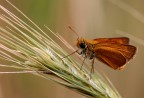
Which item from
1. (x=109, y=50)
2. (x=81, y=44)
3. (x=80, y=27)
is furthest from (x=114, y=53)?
(x=80, y=27)

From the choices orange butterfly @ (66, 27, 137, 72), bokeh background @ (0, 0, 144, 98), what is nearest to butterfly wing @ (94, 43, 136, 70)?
orange butterfly @ (66, 27, 137, 72)

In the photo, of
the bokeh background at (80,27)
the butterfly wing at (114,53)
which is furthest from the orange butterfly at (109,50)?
the bokeh background at (80,27)

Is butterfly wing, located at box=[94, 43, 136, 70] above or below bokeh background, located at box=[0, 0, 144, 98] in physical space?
below

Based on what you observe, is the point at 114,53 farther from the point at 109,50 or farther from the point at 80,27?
→ the point at 80,27

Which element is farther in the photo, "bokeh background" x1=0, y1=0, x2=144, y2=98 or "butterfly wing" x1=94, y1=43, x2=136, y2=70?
"bokeh background" x1=0, y1=0, x2=144, y2=98

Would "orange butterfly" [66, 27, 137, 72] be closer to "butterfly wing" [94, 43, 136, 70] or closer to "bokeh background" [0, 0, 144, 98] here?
"butterfly wing" [94, 43, 136, 70]

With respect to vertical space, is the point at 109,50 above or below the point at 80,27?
below
